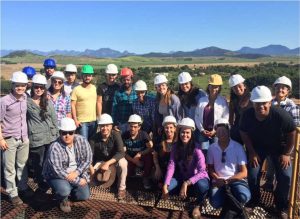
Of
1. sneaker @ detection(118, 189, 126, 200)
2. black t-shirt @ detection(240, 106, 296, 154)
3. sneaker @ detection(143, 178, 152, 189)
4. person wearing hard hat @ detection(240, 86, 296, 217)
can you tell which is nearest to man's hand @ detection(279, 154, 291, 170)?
person wearing hard hat @ detection(240, 86, 296, 217)

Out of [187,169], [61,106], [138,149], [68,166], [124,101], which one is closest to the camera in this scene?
[187,169]

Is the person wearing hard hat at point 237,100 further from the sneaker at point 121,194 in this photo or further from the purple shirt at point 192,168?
the sneaker at point 121,194

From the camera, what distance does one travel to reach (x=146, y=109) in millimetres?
6316

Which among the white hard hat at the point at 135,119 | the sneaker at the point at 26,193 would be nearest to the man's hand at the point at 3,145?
the sneaker at the point at 26,193

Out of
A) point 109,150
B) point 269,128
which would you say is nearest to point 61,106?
point 109,150

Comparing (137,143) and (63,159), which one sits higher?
(137,143)

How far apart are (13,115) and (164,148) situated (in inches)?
97.0

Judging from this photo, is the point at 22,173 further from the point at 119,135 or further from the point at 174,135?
the point at 174,135

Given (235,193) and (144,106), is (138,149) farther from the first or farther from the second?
(235,193)

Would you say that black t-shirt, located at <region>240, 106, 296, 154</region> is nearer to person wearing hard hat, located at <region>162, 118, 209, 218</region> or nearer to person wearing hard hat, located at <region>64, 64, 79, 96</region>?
person wearing hard hat, located at <region>162, 118, 209, 218</region>

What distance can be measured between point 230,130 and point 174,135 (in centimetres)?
93

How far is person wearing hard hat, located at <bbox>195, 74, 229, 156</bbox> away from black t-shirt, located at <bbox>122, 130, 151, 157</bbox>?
37.8 inches

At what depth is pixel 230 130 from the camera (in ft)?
18.6

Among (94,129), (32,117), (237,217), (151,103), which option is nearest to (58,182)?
(32,117)
